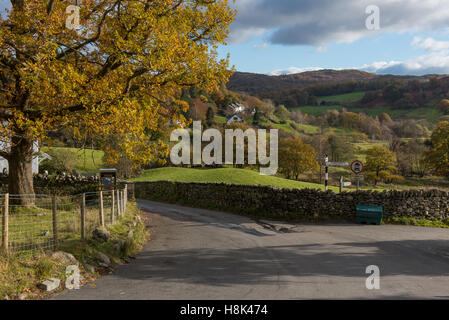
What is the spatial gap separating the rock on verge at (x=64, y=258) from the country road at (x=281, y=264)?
0.87 meters

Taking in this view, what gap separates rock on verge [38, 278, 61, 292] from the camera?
7.12 m

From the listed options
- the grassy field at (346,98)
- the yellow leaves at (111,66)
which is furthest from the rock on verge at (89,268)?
the grassy field at (346,98)

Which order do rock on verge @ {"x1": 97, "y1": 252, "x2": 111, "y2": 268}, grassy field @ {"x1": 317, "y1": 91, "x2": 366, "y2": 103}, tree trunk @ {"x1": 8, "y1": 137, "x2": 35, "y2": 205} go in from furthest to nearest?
grassy field @ {"x1": 317, "y1": 91, "x2": 366, "y2": 103}
tree trunk @ {"x1": 8, "y1": 137, "x2": 35, "y2": 205}
rock on verge @ {"x1": 97, "y1": 252, "x2": 111, "y2": 268}

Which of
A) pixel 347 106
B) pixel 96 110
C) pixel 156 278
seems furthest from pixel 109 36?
pixel 347 106

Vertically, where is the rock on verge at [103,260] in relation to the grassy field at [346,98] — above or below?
below

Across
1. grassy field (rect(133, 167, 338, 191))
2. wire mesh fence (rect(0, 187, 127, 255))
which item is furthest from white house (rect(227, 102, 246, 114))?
wire mesh fence (rect(0, 187, 127, 255))

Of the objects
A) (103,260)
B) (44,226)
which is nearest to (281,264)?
(103,260)

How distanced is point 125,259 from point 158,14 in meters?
10.3

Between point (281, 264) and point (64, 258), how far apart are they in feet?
18.6

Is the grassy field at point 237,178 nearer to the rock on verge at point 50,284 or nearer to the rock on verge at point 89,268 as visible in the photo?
the rock on verge at point 89,268

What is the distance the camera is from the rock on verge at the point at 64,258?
27.6 ft

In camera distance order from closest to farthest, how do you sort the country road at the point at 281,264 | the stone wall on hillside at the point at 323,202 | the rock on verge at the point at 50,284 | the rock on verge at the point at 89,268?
1. the rock on verge at the point at 50,284
2. the country road at the point at 281,264
3. the rock on verge at the point at 89,268
4. the stone wall on hillside at the point at 323,202

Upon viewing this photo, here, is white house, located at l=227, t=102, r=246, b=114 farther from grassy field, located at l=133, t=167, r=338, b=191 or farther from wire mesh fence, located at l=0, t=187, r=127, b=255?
wire mesh fence, located at l=0, t=187, r=127, b=255

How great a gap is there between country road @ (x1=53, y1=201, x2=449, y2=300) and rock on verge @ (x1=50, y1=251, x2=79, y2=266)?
871 millimetres
